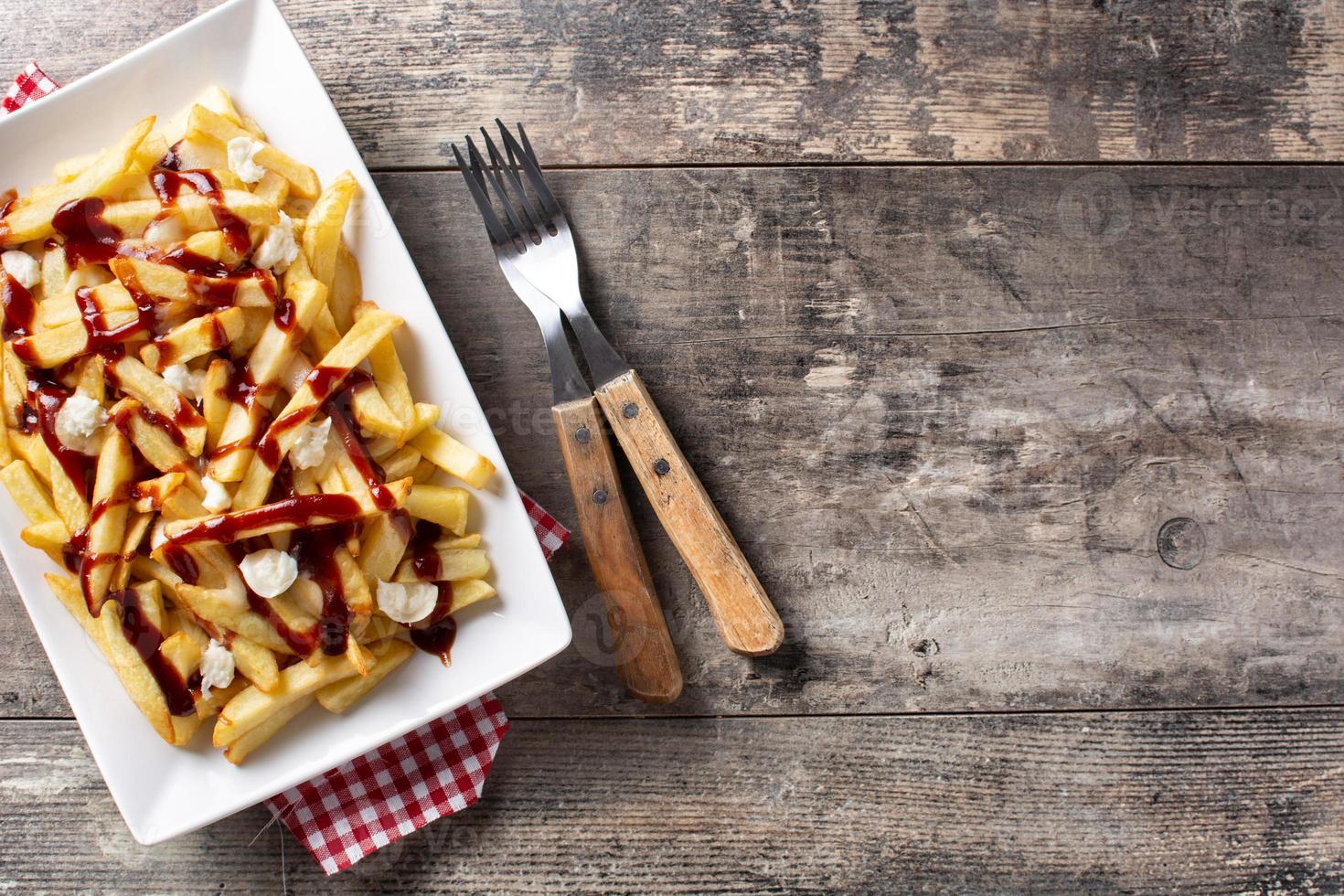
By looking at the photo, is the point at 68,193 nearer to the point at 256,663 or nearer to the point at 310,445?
the point at 310,445

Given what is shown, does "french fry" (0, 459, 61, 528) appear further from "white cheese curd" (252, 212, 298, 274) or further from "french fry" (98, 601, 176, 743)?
"white cheese curd" (252, 212, 298, 274)

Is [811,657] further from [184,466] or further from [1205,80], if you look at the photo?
[1205,80]

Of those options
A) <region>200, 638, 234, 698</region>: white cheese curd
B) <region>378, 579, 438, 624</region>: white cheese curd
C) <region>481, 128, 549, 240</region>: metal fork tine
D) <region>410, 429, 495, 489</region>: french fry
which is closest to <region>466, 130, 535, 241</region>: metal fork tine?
<region>481, 128, 549, 240</region>: metal fork tine

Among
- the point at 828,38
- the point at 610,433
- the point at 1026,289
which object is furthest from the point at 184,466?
the point at 1026,289

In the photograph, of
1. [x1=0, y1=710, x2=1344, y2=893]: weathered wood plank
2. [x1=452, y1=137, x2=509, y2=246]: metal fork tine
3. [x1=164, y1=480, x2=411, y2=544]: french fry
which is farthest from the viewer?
[x1=0, y1=710, x2=1344, y2=893]: weathered wood plank

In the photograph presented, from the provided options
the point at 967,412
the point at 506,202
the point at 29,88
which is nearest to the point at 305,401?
the point at 506,202

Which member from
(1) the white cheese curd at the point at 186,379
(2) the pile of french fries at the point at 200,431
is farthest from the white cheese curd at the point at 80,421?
(1) the white cheese curd at the point at 186,379

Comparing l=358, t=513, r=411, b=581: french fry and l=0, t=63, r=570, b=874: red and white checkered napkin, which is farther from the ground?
l=358, t=513, r=411, b=581: french fry

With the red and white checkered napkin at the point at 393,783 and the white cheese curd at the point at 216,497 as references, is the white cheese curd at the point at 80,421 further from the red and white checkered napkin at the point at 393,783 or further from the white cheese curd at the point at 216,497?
the red and white checkered napkin at the point at 393,783
